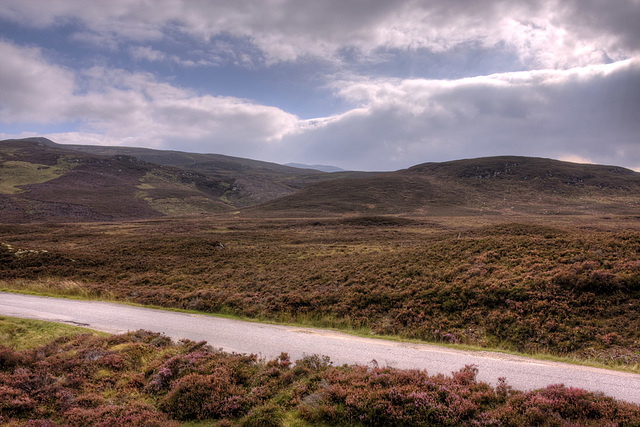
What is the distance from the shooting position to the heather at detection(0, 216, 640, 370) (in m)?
12.3

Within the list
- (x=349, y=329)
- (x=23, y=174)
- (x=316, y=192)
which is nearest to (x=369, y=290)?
(x=349, y=329)

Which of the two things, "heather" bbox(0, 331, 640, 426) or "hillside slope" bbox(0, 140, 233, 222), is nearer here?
"heather" bbox(0, 331, 640, 426)

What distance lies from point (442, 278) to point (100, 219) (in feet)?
322

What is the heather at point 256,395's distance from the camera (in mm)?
6996

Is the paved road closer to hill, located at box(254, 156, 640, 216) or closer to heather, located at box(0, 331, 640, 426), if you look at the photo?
heather, located at box(0, 331, 640, 426)

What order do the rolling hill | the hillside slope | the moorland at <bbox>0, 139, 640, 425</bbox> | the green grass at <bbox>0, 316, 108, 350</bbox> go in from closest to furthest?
the moorland at <bbox>0, 139, 640, 425</bbox>
the green grass at <bbox>0, 316, 108, 350</bbox>
the hillside slope
the rolling hill

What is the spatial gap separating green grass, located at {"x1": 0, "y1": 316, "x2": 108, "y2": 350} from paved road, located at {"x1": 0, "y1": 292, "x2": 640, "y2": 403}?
1.18 m

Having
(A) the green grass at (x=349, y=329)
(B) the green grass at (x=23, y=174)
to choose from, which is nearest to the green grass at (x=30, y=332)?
(A) the green grass at (x=349, y=329)

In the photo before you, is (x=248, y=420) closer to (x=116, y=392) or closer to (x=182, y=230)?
(x=116, y=392)

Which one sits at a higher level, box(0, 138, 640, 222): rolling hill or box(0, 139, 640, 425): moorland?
box(0, 138, 640, 222): rolling hill

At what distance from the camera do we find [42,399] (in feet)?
26.1

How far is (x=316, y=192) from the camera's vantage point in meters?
136

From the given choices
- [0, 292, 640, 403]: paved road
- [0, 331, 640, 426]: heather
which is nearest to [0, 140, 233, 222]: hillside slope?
[0, 292, 640, 403]: paved road

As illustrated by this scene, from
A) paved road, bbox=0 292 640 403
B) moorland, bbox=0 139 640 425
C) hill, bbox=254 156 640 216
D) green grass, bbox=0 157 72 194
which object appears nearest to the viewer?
paved road, bbox=0 292 640 403
